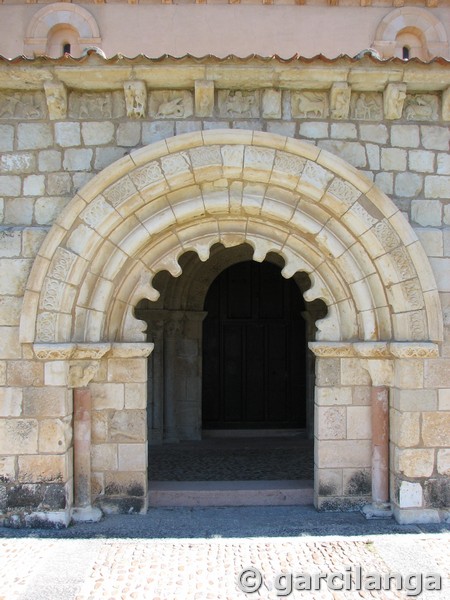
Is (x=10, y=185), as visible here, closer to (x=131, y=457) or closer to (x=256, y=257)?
(x=256, y=257)

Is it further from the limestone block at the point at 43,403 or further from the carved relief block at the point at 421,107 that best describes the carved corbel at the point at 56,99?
the carved relief block at the point at 421,107

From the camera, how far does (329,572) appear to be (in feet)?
12.1

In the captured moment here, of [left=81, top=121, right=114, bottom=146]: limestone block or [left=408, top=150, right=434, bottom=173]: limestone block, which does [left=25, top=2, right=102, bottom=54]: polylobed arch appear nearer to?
[left=81, top=121, right=114, bottom=146]: limestone block

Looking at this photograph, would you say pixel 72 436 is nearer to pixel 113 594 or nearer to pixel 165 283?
pixel 113 594

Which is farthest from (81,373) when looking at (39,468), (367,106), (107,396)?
(367,106)

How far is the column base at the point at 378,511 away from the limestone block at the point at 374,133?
3.15 meters

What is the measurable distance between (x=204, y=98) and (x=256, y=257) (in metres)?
1.43

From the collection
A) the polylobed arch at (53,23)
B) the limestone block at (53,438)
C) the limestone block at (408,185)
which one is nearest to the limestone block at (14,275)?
the limestone block at (53,438)

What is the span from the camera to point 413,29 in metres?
7.46

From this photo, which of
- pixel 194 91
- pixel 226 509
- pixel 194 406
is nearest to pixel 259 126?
pixel 194 91

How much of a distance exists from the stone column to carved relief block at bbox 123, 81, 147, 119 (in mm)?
2400

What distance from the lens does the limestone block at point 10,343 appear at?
4441mm

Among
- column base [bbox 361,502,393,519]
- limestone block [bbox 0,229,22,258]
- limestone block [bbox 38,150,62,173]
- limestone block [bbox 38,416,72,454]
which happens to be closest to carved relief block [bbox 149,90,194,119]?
limestone block [bbox 38,150,62,173]

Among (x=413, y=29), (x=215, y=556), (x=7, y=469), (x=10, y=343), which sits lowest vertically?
(x=215, y=556)
